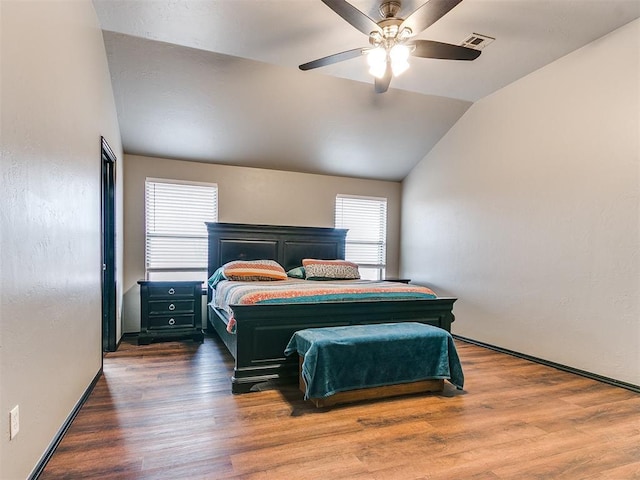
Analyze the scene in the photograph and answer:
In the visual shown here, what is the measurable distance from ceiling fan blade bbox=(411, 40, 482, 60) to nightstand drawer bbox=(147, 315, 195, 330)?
3709mm

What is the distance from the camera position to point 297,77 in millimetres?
3918

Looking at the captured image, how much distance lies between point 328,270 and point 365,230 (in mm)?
1422

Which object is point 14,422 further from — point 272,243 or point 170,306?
point 272,243

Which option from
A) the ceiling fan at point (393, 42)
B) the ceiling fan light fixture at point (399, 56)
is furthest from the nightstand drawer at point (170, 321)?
the ceiling fan light fixture at point (399, 56)

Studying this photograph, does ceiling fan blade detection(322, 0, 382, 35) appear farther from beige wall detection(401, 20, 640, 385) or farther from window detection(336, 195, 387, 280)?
window detection(336, 195, 387, 280)

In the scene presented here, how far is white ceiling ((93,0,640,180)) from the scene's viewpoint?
289cm

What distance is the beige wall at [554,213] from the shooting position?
3.09 meters

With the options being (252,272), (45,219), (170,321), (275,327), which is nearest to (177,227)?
(170,321)

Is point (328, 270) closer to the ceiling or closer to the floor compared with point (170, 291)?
closer to the ceiling

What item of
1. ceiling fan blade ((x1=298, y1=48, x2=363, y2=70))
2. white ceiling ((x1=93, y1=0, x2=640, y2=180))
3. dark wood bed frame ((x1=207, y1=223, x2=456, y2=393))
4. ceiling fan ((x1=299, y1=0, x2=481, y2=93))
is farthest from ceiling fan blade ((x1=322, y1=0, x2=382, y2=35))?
dark wood bed frame ((x1=207, y1=223, x2=456, y2=393))

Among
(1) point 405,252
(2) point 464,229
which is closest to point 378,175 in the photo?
(1) point 405,252

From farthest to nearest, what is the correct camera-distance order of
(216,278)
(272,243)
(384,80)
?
1. (272,243)
2. (216,278)
3. (384,80)

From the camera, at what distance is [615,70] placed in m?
3.15

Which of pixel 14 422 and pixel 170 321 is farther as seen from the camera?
pixel 170 321
